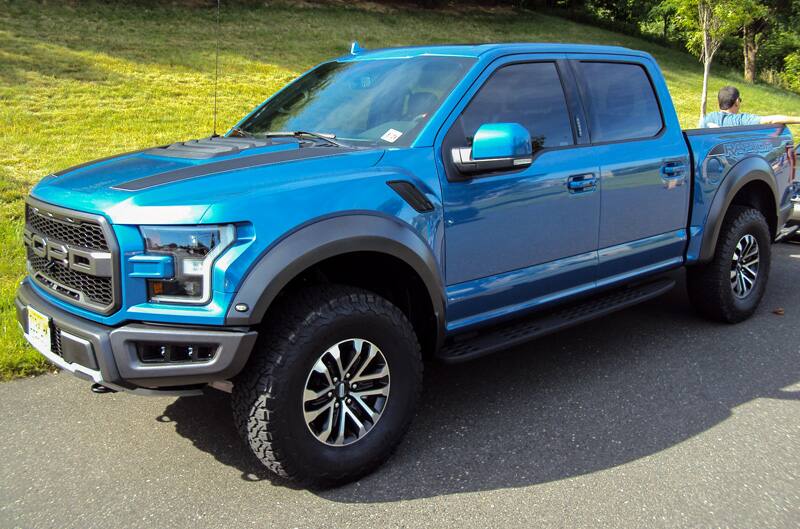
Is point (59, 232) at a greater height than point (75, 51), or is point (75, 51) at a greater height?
point (75, 51)

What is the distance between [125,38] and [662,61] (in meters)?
21.4

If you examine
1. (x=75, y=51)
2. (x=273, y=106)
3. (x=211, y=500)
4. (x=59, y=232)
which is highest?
(x=75, y=51)

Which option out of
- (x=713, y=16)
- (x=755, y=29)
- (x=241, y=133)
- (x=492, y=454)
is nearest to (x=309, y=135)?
(x=241, y=133)

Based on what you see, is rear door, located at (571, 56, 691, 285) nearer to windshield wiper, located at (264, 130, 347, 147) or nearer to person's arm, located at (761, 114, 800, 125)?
windshield wiper, located at (264, 130, 347, 147)

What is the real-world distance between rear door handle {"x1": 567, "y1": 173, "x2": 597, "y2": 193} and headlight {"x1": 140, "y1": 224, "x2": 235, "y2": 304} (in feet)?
6.48

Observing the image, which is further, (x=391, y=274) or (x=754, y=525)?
(x=391, y=274)

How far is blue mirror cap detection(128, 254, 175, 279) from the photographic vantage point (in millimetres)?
2762

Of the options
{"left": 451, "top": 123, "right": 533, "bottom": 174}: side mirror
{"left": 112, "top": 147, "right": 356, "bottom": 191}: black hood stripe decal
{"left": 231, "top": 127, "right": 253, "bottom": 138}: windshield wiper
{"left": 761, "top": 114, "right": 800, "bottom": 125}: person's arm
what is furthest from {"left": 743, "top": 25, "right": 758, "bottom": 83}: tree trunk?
{"left": 112, "top": 147, "right": 356, "bottom": 191}: black hood stripe decal

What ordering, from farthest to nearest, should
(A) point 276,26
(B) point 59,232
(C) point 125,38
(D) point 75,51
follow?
(A) point 276,26
(C) point 125,38
(D) point 75,51
(B) point 59,232

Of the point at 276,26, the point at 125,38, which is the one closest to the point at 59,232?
the point at 125,38

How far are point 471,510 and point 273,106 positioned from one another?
2.64 m

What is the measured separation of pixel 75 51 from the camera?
15484mm

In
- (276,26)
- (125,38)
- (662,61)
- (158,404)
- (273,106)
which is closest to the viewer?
(158,404)

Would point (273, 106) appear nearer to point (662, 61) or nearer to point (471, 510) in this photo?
point (471, 510)
